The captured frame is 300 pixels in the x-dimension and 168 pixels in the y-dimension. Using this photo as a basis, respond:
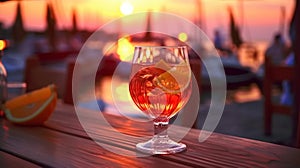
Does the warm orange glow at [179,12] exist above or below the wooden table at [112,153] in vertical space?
above

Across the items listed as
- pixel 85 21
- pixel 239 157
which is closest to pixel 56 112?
pixel 239 157

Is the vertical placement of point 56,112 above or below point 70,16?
below

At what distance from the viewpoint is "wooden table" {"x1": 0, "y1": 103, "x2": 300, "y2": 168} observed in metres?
0.80

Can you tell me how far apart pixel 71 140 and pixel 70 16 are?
28.1 ft

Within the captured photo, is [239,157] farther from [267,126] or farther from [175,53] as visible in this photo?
Result: [267,126]

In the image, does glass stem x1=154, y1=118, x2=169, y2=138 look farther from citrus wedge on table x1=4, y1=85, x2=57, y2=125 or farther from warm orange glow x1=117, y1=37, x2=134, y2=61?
citrus wedge on table x1=4, y1=85, x2=57, y2=125

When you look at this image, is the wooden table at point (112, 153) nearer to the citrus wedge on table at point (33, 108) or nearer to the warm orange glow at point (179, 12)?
the citrus wedge on table at point (33, 108)

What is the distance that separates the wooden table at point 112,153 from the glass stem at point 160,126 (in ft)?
0.18

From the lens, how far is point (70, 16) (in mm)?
9289

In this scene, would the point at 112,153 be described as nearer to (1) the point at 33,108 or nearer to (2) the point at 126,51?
(1) the point at 33,108

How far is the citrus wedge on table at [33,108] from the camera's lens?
1.14 meters

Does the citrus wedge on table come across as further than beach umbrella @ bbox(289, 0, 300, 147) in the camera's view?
No

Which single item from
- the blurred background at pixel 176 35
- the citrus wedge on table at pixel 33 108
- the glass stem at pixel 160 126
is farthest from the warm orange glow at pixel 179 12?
the glass stem at pixel 160 126

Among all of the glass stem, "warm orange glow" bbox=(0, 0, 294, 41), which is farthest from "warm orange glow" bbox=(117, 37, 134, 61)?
"warm orange glow" bbox=(0, 0, 294, 41)
